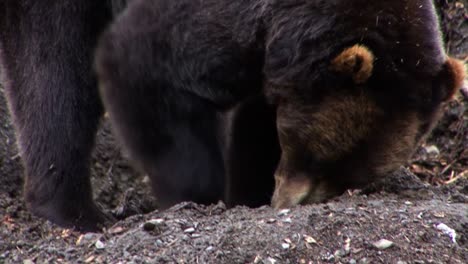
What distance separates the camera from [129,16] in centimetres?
430

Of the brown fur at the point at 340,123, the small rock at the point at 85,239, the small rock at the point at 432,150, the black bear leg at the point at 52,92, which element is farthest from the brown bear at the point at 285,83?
the small rock at the point at 432,150

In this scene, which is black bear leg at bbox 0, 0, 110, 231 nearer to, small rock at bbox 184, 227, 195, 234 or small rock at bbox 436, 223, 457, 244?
small rock at bbox 184, 227, 195, 234

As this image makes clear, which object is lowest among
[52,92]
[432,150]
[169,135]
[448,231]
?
[432,150]

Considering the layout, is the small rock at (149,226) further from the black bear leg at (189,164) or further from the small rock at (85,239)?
the black bear leg at (189,164)

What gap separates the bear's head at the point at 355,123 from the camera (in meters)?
3.93

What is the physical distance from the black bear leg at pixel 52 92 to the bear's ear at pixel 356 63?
4.18 ft

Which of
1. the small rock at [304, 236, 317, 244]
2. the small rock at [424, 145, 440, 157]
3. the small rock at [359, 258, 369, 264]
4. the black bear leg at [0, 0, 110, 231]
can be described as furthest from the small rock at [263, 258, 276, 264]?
the small rock at [424, 145, 440, 157]

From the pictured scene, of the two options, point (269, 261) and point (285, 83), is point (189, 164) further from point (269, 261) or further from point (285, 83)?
point (269, 261)

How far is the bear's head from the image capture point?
393 centimetres

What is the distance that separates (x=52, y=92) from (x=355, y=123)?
4.62ft

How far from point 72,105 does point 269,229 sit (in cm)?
141

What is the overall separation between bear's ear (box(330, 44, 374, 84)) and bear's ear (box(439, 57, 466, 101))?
0.40 metres

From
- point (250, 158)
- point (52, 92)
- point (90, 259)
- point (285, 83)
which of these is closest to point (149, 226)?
point (90, 259)

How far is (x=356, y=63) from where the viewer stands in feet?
12.5
